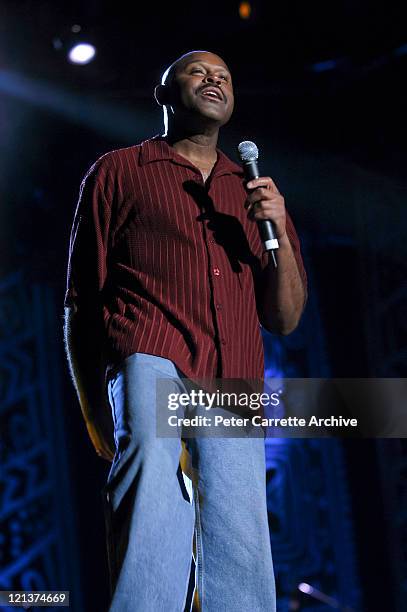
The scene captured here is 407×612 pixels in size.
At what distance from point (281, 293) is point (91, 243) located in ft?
1.60

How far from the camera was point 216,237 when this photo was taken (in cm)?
179

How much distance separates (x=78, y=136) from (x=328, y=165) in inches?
54.0

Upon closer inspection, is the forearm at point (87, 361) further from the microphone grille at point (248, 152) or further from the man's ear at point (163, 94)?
the man's ear at point (163, 94)

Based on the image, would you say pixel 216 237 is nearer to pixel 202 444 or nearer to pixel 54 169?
pixel 202 444

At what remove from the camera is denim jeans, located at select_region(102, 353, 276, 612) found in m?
1.35

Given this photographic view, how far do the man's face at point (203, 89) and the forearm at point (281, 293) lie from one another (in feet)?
1.37

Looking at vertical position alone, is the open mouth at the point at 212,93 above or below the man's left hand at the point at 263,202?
above

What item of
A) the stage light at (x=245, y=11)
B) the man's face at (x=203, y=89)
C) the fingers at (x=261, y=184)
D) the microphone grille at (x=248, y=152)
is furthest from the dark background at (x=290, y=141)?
the fingers at (x=261, y=184)

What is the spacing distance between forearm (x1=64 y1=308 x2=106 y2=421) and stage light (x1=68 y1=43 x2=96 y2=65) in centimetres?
250

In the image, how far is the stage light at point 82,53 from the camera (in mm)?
3857

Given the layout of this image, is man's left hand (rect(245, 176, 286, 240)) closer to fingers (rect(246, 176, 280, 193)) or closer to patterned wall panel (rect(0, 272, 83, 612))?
fingers (rect(246, 176, 280, 193))

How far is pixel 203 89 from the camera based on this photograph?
1.97 m

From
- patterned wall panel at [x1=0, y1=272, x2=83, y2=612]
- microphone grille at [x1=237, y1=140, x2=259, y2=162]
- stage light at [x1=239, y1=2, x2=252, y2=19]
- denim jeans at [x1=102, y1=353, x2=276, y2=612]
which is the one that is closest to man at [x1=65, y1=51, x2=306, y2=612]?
denim jeans at [x1=102, y1=353, x2=276, y2=612]

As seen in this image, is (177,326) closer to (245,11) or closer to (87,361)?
(87,361)
